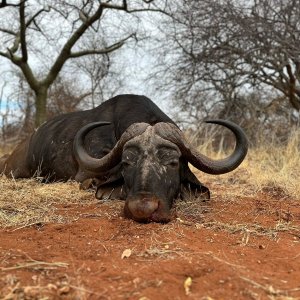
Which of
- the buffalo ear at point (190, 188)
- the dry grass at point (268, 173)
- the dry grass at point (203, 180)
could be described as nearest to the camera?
the dry grass at point (203, 180)

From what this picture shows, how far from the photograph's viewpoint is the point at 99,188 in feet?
16.3

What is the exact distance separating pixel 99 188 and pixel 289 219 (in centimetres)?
199

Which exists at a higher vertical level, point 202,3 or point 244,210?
point 202,3

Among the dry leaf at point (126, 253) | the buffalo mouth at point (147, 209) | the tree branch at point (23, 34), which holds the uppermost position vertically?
the tree branch at point (23, 34)

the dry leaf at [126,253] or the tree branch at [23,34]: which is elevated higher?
the tree branch at [23,34]

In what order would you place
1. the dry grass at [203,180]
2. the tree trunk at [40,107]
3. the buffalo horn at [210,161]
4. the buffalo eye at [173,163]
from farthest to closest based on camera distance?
the tree trunk at [40,107]
the buffalo horn at [210,161]
the buffalo eye at [173,163]
the dry grass at [203,180]

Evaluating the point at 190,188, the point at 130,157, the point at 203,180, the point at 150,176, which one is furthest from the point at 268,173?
the point at 150,176

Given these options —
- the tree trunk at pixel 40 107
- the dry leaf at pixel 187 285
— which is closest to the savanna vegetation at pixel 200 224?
the dry leaf at pixel 187 285

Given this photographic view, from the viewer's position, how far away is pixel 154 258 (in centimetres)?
273

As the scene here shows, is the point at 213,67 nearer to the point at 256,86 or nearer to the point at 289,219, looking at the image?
the point at 256,86

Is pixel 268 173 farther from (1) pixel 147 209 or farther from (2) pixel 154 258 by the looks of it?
A: (2) pixel 154 258

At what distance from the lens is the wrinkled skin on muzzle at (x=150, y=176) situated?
3707 millimetres

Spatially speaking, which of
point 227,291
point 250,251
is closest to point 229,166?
point 250,251

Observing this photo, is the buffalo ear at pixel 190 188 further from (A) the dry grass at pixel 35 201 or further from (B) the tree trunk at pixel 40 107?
(B) the tree trunk at pixel 40 107
